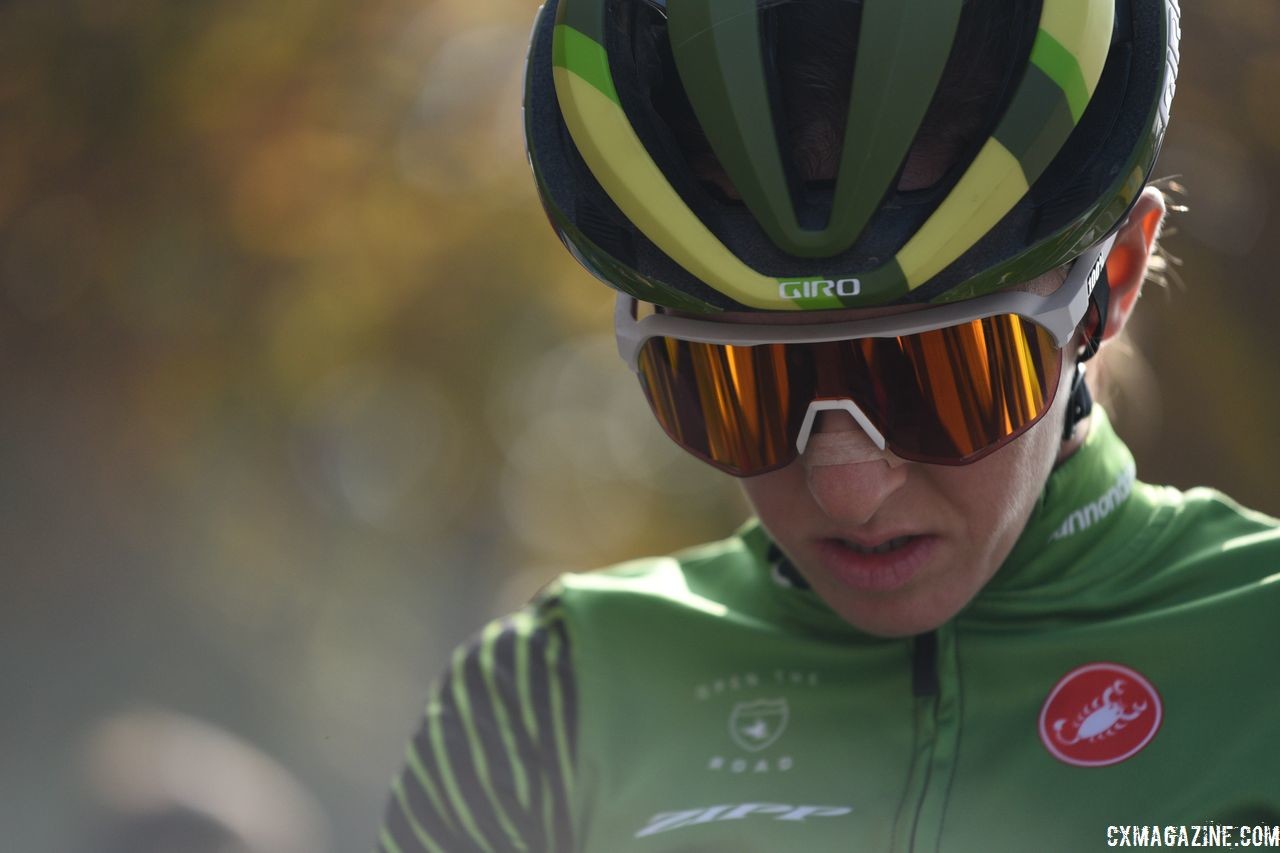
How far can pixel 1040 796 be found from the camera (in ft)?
6.72

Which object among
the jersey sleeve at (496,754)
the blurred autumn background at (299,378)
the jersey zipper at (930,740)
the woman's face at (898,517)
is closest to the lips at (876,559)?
the woman's face at (898,517)

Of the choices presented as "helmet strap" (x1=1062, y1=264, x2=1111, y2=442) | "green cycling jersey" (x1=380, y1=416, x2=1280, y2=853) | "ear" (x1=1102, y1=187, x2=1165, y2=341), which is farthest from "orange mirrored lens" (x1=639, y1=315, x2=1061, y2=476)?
"green cycling jersey" (x1=380, y1=416, x2=1280, y2=853)

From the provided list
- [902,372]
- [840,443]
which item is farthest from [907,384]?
[840,443]

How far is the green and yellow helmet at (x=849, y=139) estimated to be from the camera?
1825mm

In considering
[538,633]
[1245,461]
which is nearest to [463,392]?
[1245,461]

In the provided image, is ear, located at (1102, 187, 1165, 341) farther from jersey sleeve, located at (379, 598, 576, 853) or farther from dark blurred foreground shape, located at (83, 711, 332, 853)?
dark blurred foreground shape, located at (83, 711, 332, 853)

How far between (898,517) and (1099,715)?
450mm

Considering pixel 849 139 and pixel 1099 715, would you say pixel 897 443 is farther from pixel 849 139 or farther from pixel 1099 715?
pixel 1099 715

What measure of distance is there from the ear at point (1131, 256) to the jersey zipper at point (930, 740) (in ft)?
1.86

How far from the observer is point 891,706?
7.39 feet

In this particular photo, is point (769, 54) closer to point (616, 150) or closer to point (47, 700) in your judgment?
point (616, 150)

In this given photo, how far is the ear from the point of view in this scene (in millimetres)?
2139

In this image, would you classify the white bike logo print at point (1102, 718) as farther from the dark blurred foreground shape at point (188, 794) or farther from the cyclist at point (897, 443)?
the dark blurred foreground shape at point (188, 794)

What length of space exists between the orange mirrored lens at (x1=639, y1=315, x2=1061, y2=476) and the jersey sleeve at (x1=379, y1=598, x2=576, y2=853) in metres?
0.72
